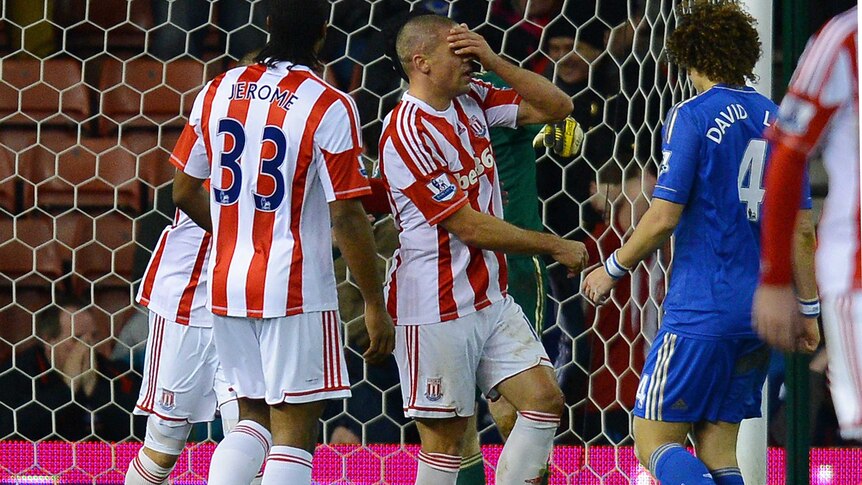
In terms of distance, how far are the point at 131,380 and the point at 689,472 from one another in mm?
2274

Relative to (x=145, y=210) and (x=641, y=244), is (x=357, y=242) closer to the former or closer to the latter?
(x=641, y=244)

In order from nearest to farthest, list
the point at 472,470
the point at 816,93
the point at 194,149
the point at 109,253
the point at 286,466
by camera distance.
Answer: the point at 816,93, the point at 286,466, the point at 194,149, the point at 472,470, the point at 109,253

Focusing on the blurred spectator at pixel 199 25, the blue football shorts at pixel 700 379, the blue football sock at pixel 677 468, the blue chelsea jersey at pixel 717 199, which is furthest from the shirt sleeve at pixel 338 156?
the blurred spectator at pixel 199 25

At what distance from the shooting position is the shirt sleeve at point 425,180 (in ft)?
10.5

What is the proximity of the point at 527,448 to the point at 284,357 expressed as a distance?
2.33 ft

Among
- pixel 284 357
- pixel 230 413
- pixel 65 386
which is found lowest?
pixel 65 386

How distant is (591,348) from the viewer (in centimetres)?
450

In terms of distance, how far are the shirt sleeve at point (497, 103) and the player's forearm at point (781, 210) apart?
50.9 inches

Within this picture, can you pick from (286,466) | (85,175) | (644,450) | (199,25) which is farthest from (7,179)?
(644,450)

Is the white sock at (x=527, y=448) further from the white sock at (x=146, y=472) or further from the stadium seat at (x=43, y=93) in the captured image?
the stadium seat at (x=43, y=93)

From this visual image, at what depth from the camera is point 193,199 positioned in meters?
3.29

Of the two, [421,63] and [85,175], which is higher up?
[421,63]

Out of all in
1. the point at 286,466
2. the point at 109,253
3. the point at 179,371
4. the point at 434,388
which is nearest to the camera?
the point at 286,466

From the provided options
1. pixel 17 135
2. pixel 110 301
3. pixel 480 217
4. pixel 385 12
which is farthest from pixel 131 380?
pixel 480 217
